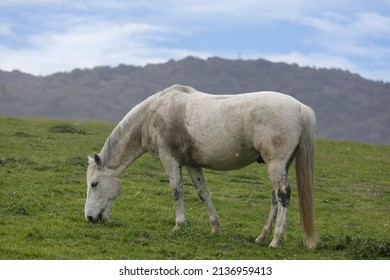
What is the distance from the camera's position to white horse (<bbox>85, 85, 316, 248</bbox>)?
1080cm

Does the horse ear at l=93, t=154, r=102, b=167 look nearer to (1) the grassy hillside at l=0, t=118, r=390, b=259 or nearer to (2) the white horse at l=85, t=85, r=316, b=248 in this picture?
(2) the white horse at l=85, t=85, r=316, b=248

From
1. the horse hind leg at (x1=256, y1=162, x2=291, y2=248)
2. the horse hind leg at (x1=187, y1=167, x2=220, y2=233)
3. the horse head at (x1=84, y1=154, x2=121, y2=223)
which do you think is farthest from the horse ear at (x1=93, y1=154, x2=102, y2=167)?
the horse hind leg at (x1=256, y1=162, x2=291, y2=248)

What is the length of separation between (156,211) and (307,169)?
194 inches

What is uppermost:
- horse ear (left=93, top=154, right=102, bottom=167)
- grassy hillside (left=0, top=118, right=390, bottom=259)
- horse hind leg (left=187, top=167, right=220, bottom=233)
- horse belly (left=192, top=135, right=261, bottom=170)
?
horse belly (left=192, top=135, right=261, bottom=170)

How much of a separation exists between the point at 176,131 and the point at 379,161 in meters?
20.6

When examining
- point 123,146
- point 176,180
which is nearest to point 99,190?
point 123,146

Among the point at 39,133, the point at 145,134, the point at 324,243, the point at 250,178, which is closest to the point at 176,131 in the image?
the point at 145,134

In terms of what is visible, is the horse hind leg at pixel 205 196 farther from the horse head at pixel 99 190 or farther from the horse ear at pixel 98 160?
the horse ear at pixel 98 160

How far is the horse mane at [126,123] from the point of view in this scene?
12633 millimetres

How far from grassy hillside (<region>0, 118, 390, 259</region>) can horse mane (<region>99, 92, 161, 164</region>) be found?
143 centimetres

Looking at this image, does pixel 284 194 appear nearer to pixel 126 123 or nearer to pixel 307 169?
pixel 307 169

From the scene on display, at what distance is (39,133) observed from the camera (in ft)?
94.9

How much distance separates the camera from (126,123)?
12805 millimetres

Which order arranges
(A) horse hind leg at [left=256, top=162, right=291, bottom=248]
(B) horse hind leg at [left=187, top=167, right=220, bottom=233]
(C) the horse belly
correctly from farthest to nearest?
(B) horse hind leg at [left=187, top=167, right=220, bottom=233], (C) the horse belly, (A) horse hind leg at [left=256, top=162, right=291, bottom=248]
